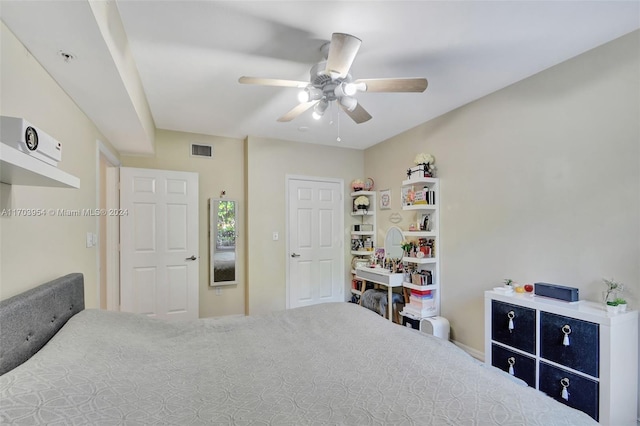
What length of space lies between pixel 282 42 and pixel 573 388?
2.90 metres

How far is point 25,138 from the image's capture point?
0.97 m

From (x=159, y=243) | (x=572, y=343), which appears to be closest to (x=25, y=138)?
(x=159, y=243)

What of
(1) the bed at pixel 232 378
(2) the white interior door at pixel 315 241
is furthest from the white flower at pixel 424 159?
(1) the bed at pixel 232 378

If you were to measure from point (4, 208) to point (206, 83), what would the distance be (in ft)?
5.59

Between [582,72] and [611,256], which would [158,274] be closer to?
[611,256]

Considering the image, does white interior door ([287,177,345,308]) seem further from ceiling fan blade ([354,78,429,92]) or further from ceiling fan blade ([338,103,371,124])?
ceiling fan blade ([354,78,429,92])

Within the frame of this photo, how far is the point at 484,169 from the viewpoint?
2855 millimetres

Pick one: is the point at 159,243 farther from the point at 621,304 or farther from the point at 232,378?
the point at 621,304

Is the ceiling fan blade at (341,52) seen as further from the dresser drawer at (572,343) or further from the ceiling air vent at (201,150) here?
the ceiling air vent at (201,150)

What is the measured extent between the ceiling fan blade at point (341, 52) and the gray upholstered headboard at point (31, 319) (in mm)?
1810

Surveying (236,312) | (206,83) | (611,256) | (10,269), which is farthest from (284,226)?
(611,256)

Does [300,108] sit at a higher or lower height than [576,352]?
higher

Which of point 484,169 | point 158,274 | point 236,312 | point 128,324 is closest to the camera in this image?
point 128,324

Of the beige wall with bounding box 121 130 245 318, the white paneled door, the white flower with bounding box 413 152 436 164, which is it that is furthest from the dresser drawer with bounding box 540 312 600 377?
the white paneled door
